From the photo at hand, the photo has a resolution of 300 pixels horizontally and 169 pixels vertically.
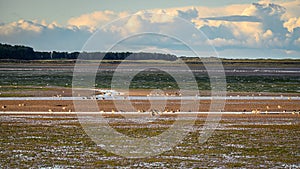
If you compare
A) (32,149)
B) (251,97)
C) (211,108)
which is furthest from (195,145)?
(251,97)

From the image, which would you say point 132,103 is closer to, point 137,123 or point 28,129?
point 137,123

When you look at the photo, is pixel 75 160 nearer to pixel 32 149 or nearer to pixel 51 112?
pixel 32 149

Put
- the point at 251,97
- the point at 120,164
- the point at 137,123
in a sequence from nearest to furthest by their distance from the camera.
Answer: the point at 120,164 → the point at 137,123 → the point at 251,97

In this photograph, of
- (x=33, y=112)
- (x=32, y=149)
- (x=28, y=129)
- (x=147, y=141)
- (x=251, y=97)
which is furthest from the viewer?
(x=251, y=97)

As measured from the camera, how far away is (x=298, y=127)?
34.8m

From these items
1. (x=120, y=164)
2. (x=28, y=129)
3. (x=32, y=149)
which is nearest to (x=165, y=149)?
(x=120, y=164)

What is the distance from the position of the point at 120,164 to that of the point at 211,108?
83.0 feet

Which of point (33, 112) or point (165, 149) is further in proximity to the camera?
point (33, 112)

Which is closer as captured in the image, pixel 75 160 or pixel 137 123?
pixel 75 160

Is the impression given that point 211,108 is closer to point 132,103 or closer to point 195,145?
point 132,103

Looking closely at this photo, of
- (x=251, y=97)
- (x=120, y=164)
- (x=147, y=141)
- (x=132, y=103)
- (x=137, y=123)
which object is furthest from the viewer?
(x=251, y=97)

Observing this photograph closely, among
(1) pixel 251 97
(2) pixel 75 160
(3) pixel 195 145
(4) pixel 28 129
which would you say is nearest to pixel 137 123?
(4) pixel 28 129

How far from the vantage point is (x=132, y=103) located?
52344mm

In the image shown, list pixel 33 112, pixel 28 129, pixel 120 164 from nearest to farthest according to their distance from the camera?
pixel 120 164, pixel 28 129, pixel 33 112
